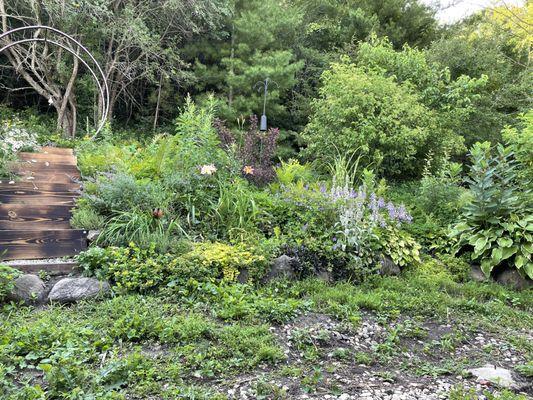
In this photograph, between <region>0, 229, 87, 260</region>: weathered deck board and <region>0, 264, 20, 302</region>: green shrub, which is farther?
<region>0, 229, 87, 260</region>: weathered deck board

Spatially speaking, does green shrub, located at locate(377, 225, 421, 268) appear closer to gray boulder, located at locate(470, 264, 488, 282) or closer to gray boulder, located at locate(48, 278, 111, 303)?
gray boulder, located at locate(470, 264, 488, 282)

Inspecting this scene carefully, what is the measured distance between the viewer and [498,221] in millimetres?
4629

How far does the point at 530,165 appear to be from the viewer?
17.5 feet

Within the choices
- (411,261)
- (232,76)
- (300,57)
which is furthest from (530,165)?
(300,57)

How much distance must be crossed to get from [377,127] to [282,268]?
3831 mm

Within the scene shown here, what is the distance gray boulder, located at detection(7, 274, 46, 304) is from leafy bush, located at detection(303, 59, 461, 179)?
468cm

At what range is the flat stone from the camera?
246 cm

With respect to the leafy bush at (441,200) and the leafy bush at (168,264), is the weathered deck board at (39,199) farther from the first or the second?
the leafy bush at (441,200)

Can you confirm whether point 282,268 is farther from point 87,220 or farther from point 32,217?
point 32,217

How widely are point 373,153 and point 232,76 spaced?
3.96 meters

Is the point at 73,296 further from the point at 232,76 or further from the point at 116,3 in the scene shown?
the point at 116,3

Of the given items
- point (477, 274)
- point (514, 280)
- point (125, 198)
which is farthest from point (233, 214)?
point (514, 280)

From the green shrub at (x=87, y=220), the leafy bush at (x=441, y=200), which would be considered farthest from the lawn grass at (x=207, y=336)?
the leafy bush at (x=441, y=200)

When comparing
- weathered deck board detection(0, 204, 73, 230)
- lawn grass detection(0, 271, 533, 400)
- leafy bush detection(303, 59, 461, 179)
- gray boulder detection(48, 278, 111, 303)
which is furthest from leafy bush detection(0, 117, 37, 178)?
leafy bush detection(303, 59, 461, 179)
